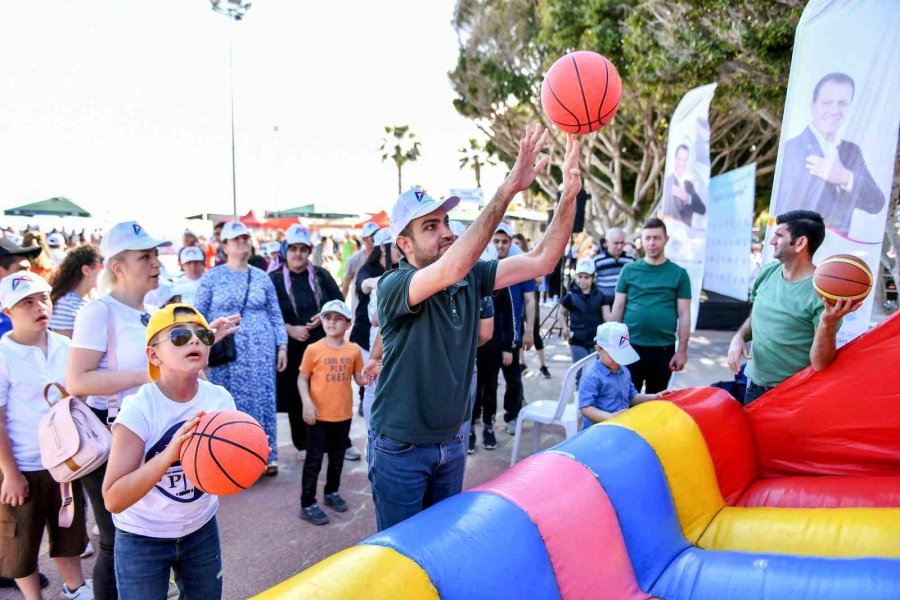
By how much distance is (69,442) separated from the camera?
7.24ft

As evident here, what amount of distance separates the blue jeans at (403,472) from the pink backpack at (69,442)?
110 centimetres

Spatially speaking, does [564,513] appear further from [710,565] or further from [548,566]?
[710,565]

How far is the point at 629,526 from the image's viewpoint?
2627mm

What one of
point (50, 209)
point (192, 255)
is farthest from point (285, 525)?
point (50, 209)

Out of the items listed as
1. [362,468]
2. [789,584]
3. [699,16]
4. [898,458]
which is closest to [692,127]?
[699,16]

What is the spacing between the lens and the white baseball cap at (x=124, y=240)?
2.81 meters

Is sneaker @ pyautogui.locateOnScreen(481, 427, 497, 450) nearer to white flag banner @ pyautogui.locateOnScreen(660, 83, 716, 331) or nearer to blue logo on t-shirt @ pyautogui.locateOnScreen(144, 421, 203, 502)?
white flag banner @ pyautogui.locateOnScreen(660, 83, 716, 331)

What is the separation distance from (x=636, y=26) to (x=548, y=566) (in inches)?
457

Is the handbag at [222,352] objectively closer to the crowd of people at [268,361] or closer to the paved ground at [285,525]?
the crowd of people at [268,361]

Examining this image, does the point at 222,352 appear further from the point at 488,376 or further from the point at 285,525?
the point at 488,376

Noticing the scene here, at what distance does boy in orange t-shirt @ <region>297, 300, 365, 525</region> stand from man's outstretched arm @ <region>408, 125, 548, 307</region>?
87.1 inches

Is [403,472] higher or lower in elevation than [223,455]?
lower

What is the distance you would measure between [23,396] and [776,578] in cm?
354

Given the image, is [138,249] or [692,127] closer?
[138,249]
